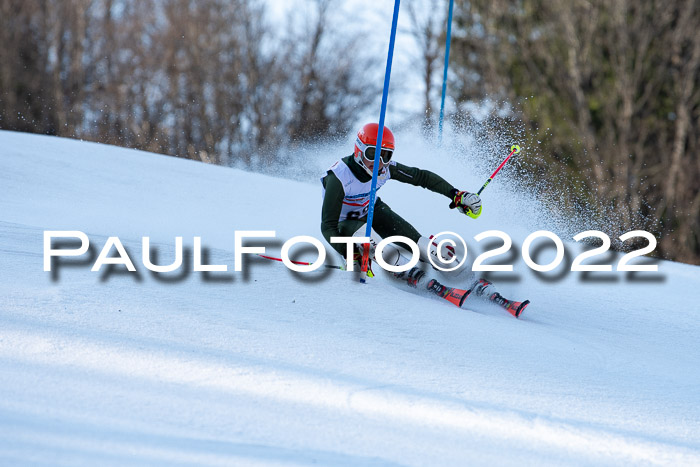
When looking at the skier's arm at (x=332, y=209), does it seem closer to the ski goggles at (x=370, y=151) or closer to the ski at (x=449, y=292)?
the ski goggles at (x=370, y=151)

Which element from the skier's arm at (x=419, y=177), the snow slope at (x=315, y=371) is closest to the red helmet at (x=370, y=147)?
the skier's arm at (x=419, y=177)

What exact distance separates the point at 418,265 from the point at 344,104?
21.4 metres

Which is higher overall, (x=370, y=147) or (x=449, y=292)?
(x=370, y=147)

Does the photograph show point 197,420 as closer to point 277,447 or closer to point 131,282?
point 277,447

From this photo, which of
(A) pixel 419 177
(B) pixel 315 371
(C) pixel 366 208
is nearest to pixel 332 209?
(C) pixel 366 208

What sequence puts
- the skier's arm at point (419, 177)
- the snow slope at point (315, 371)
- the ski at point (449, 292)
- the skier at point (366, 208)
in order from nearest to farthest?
A: the snow slope at point (315, 371), the ski at point (449, 292), the skier at point (366, 208), the skier's arm at point (419, 177)

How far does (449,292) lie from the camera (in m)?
4.16

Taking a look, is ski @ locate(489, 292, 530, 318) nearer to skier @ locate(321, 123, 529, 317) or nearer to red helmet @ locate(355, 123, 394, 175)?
skier @ locate(321, 123, 529, 317)

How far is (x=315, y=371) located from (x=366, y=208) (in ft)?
7.07

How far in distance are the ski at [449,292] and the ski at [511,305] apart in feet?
0.68

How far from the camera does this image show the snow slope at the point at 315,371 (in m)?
2.06

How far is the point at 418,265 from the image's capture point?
14.6ft

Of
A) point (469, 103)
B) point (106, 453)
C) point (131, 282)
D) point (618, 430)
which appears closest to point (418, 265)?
point (131, 282)

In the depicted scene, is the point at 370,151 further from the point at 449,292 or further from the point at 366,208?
the point at 449,292
